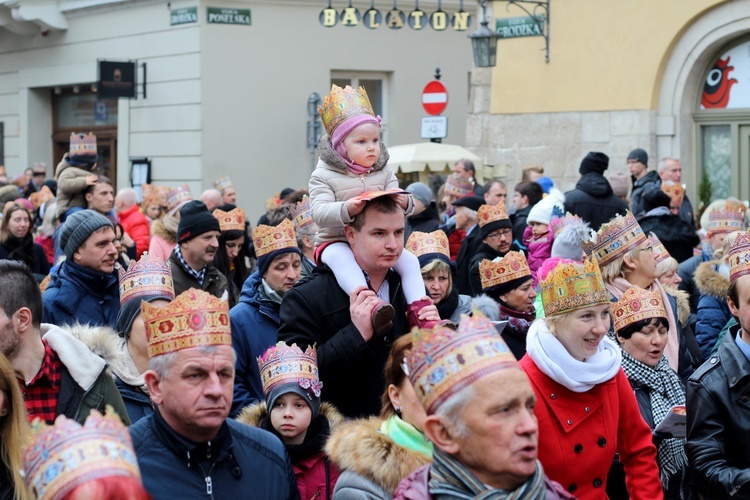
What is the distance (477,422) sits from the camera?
3.46m

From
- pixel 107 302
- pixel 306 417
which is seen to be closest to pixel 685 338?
pixel 306 417

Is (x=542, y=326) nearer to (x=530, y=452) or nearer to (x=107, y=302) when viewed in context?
(x=530, y=452)

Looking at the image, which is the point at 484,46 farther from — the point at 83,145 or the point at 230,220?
the point at 230,220

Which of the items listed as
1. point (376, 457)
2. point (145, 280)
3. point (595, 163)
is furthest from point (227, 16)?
point (376, 457)

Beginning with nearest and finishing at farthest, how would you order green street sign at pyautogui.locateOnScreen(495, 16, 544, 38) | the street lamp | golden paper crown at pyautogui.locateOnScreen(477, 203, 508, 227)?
golden paper crown at pyautogui.locateOnScreen(477, 203, 508, 227) < the street lamp < green street sign at pyautogui.locateOnScreen(495, 16, 544, 38)

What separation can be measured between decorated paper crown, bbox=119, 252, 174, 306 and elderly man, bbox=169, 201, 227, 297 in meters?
1.73

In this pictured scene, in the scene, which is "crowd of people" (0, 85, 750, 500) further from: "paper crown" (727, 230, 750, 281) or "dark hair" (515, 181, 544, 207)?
"dark hair" (515, 181, 544, 207)

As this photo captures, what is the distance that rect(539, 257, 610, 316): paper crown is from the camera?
517cm

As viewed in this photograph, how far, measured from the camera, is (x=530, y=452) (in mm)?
3463

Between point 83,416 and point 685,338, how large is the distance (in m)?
3.81

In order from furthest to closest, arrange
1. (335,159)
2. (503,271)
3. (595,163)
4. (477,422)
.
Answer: (595,163) < (503,271) < (335,159) < (477,422)

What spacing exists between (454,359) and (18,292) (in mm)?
2274

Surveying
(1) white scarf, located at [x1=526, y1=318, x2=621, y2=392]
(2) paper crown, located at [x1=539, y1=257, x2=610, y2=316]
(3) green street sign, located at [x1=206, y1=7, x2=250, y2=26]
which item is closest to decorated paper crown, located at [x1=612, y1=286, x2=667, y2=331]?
(2) paper crown, located at [x1=539, y1=257, x2=610, y2=316]

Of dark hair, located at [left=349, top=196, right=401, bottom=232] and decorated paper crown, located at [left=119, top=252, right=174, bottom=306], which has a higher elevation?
dark hair, located at [left=349, top=196, right=401, bottom=232]
